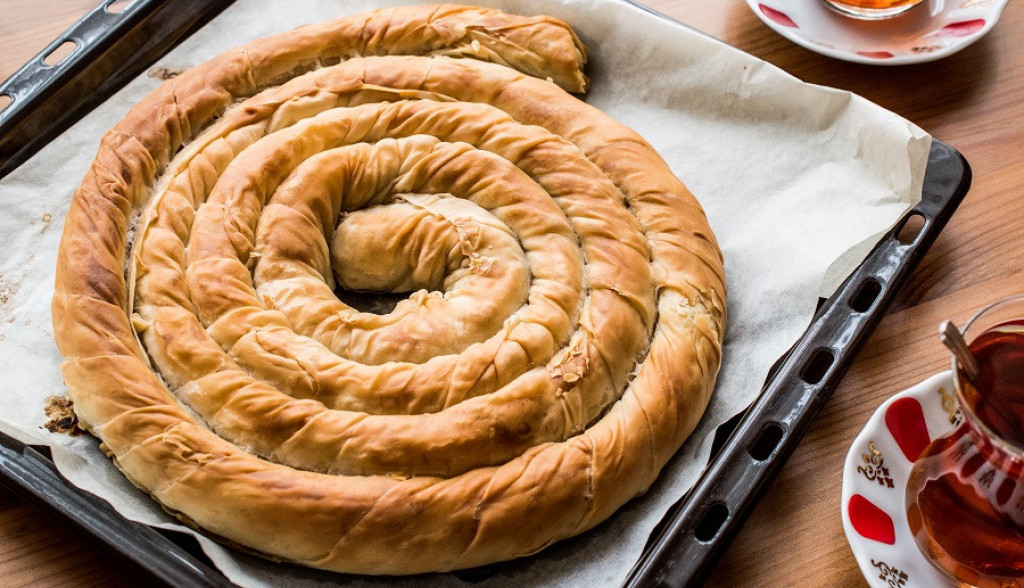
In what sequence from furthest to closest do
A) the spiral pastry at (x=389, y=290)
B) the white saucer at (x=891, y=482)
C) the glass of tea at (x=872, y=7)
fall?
the glass of tea at (x=872, y=7) → the spiral pastry at (x=389, y=290) → the white saucer at (x=891, y=482)

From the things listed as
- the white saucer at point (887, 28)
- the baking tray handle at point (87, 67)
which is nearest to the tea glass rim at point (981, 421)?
the white saucer at point (887, 28)

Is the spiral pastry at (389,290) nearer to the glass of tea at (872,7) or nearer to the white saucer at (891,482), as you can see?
the white saucer at (891,482)

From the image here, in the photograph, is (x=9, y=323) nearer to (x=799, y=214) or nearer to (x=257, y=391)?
(x=257, y=391)

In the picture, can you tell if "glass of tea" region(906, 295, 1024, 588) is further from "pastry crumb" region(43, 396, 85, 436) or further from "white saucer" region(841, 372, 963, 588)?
"pastry crumb" region(43, 396, 85, 436)

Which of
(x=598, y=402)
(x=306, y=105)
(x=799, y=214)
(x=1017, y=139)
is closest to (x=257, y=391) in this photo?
(x=598, y=402)

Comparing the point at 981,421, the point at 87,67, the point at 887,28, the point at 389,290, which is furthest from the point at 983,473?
the point at 87,67

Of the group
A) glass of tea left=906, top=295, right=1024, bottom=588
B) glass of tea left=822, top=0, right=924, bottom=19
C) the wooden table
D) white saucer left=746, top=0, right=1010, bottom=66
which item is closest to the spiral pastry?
the wooden table

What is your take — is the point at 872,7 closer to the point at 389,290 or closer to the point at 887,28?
the point at 887,28
